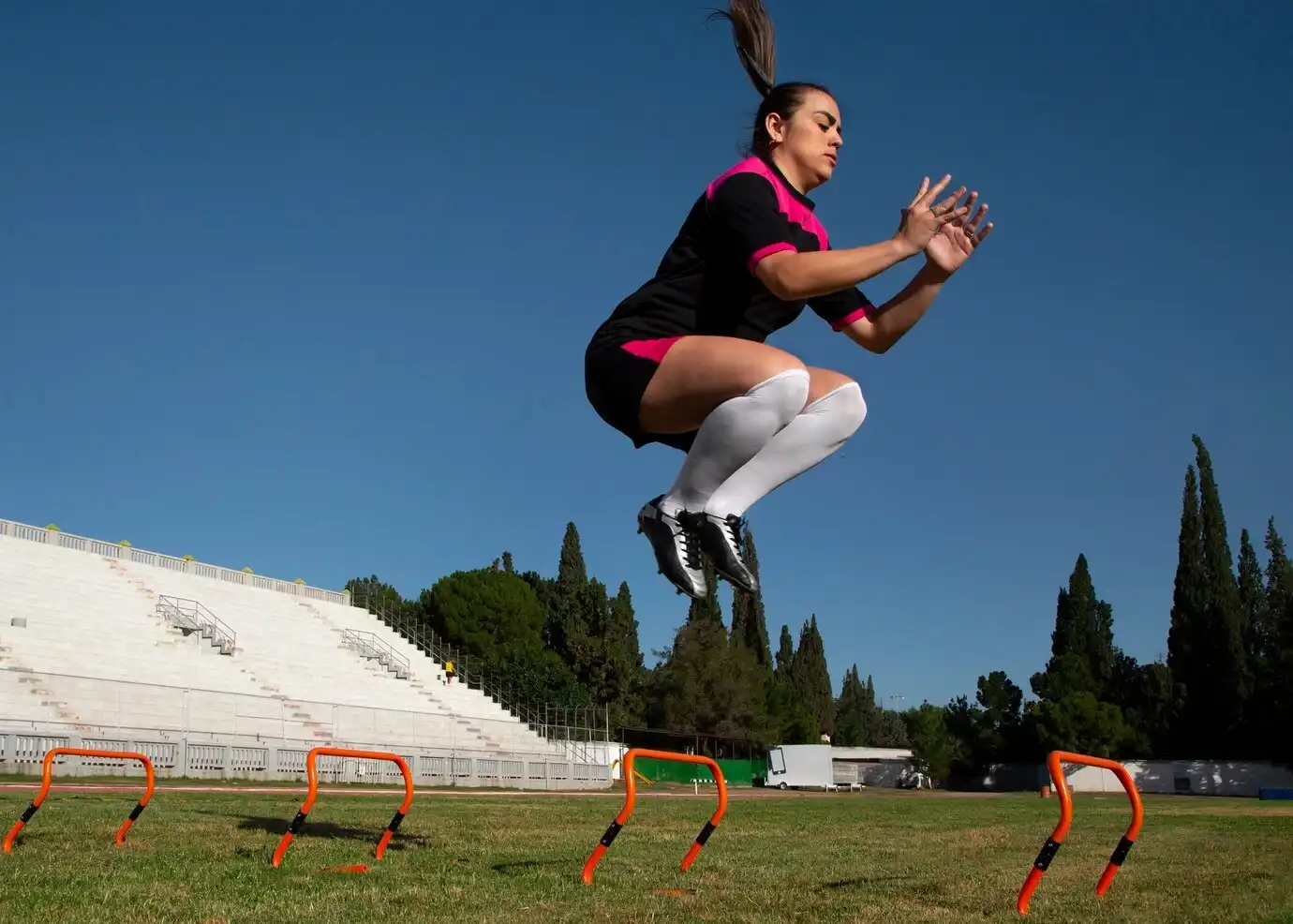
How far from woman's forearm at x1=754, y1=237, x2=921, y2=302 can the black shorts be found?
0.46 metres

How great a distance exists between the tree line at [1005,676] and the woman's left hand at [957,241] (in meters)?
36.2

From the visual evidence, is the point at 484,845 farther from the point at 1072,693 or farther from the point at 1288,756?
the point at 1288,756

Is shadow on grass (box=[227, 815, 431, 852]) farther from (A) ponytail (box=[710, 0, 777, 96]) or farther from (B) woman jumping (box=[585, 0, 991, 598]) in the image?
(A) ponytail (box=[710, 0, 777, 96])

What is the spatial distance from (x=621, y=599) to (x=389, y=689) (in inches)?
952

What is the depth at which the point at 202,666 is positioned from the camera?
43750 millimetres

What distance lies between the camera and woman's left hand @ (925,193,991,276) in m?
4.33

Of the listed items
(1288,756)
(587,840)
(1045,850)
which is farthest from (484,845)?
(1288,756)

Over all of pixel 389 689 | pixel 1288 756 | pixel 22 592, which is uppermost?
pixel 22 592

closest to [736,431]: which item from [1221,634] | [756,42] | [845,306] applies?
[845,306]

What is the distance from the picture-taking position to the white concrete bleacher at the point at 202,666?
34.8 meters

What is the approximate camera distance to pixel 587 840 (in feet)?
43.2

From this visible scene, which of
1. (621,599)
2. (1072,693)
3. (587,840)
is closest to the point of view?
(587,840)

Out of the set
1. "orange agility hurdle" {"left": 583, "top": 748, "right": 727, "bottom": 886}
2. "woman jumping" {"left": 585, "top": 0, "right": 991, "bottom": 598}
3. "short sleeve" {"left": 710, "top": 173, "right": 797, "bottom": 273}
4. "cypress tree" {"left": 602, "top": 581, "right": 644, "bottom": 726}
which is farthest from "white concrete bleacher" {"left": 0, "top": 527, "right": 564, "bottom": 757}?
"short sleeve" {"left": 710, "top": 173, "right": 797, "bottom": 273}

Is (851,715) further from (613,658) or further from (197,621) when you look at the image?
(197,621)
